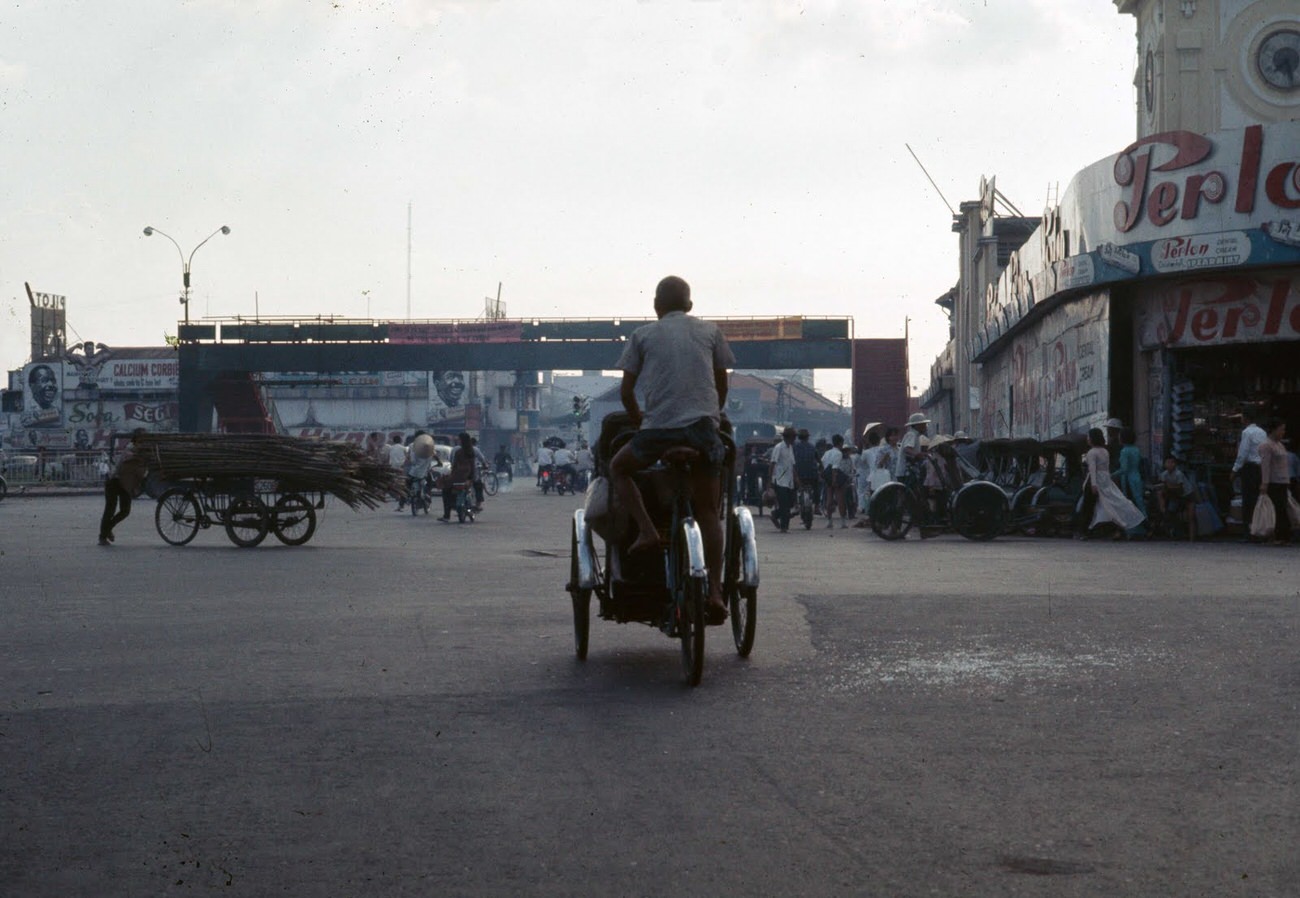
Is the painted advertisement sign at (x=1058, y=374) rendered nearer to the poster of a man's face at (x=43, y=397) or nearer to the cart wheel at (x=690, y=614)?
the cart wheel at (x=690, y=614)

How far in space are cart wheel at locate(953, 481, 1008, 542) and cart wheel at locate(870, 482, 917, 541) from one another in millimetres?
587

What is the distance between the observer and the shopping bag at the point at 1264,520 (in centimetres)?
1966

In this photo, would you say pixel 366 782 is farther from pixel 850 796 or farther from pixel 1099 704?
pixel 1099 704

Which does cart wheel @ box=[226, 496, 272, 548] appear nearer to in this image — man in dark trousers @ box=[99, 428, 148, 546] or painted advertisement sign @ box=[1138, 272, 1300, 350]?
man in dark trousers @ box=[99, 428, 148, 546]

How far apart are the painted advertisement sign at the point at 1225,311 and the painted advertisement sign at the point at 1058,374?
1074mm

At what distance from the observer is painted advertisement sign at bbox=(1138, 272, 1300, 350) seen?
23.8 metres

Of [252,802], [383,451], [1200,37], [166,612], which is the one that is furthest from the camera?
[1200,37]

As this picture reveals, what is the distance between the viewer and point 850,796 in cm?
→ 495

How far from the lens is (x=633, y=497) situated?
7504 millimetres

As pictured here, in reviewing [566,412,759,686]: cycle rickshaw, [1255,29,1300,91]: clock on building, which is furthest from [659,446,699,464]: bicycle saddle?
[1255,29,1300,91]: clock on building

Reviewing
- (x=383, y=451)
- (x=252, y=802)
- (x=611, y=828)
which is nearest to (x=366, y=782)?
(x=252, y=802)

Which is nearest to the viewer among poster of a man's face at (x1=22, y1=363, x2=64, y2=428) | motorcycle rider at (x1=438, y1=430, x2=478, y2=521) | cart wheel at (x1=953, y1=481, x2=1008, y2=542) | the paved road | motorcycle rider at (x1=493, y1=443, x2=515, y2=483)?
the paved road

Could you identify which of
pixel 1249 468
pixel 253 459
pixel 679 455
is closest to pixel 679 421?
pixel 679 455

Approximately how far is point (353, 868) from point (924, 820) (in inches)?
62.0
